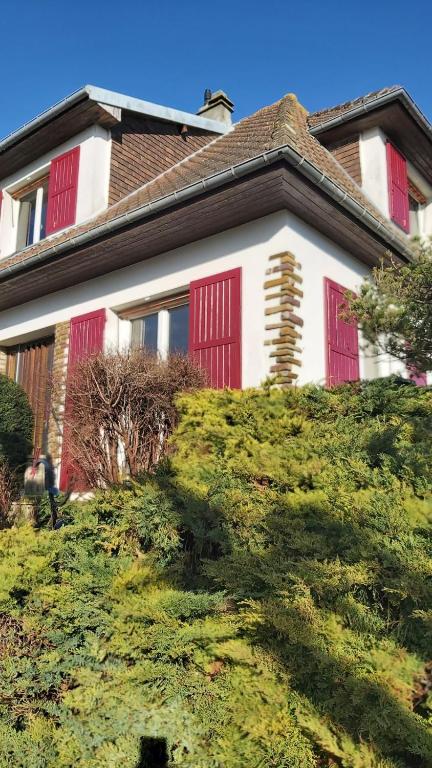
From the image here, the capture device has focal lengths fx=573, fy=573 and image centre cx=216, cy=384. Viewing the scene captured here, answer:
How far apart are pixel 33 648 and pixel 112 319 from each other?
227 inches

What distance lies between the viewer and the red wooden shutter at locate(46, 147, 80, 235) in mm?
9389

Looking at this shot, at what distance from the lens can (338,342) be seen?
711 cm

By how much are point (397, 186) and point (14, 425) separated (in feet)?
23.0

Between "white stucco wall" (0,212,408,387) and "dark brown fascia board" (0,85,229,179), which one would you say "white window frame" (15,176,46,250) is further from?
"white stucco wall" (0,212,408,387)

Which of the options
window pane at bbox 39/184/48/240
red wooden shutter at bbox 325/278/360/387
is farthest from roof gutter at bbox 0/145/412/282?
window pane at bbox 39/184/48/240

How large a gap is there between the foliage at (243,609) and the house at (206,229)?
2.62 m

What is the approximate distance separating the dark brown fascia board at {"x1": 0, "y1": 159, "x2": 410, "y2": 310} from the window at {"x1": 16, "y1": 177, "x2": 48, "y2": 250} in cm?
215

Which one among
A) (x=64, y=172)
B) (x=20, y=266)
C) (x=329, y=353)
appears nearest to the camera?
(x=329, y=353)

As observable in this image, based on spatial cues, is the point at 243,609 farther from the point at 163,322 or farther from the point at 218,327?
the point at 163,322

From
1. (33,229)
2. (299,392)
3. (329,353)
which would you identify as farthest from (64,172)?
(299,392)

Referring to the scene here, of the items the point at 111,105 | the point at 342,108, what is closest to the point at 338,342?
the point at 342,108

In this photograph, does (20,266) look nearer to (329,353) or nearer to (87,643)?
(329,353)

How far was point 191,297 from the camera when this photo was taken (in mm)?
7145

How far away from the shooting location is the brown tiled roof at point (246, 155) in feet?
24.2
